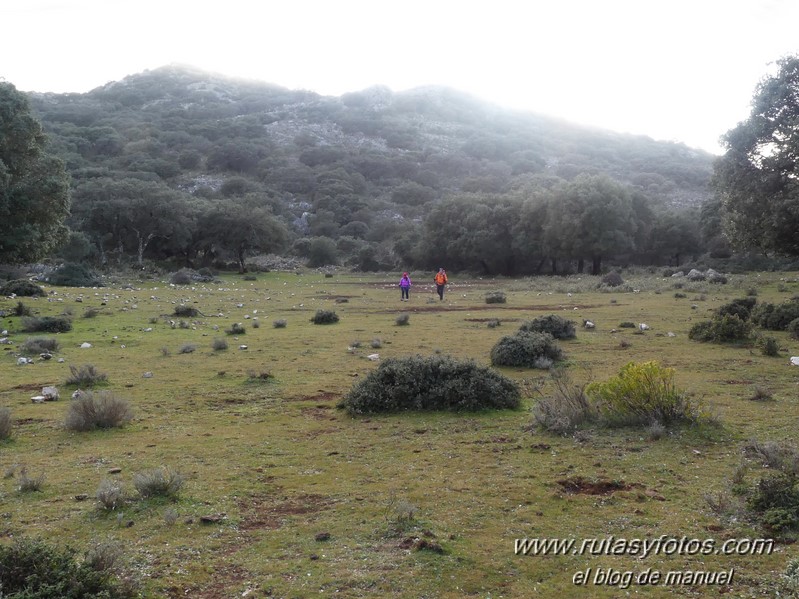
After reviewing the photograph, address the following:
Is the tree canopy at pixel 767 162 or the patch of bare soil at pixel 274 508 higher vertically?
the tree canopy at pixel 767 162

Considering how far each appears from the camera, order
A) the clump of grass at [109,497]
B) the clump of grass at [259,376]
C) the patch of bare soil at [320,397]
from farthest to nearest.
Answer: the clump of grass at [259,376] → the patch of bare soil at [320,397] → the clump of grass at [109,497]

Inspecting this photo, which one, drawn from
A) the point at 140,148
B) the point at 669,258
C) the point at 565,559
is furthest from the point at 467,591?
the point at 140,148

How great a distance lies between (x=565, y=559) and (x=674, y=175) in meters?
151

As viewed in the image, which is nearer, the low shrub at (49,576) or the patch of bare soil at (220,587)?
the low shrub at (49,576)

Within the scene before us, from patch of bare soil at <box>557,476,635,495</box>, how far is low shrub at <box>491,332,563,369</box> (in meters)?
7.11

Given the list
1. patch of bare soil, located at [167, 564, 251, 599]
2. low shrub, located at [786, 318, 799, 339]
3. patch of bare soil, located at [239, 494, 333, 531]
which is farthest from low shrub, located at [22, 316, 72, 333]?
low shrub, located at [786, 318, 799, 339]

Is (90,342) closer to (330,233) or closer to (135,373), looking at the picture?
(135,373)

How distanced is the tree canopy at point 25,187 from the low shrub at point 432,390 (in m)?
18.2

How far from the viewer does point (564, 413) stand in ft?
28.3

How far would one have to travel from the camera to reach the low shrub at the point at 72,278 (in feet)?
129

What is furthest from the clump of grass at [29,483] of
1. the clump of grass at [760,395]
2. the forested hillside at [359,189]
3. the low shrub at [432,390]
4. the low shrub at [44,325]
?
the forested hillside at [359,189]

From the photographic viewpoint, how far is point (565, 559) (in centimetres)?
498

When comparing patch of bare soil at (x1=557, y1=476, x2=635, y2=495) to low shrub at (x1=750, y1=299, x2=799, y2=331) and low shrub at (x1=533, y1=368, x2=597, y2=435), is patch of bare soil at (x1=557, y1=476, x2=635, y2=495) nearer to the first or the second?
low shrub at (x1=533, y1=368, x2=597, y2=435)

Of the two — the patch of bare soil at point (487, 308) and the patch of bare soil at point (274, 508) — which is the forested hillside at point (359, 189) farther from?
the patch of bare soil at point (274, 508)
